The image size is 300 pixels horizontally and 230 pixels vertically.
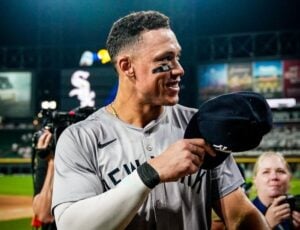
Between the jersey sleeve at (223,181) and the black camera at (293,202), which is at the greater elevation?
the jersey sleeve at (223,181)

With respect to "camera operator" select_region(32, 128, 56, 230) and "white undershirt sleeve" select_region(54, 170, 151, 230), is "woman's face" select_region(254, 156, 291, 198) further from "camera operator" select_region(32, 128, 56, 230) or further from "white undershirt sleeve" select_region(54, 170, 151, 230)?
"white undershirt sleeve" select_region(54, 170, 151, 230)

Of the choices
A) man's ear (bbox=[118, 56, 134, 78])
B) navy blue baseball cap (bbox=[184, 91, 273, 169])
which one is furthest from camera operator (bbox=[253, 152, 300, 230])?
navy blue baseball cap (bbox=[184, 91, 273, 169])

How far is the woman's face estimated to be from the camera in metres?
2.77

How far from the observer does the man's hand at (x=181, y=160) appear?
46.0 inches

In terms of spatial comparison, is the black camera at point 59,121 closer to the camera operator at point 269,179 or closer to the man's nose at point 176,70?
the camera operator at point 269,179

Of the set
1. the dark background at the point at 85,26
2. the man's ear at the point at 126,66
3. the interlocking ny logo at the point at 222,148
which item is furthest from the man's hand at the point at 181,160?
the dark background at the point at 85,26

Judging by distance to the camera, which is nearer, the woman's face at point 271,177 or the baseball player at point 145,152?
the baseball player at point 145,152

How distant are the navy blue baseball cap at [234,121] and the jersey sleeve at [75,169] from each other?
0.32 metres

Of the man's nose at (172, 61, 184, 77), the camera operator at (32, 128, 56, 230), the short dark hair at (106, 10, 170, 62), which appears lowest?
the camera operator at (32, 128, 56, 230)

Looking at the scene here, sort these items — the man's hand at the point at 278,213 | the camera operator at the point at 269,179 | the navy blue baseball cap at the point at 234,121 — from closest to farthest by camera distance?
the navy blue baseball cap at the point at 234,121, the man's hand at the point at 278,213, the camera operator at the point at 269,179

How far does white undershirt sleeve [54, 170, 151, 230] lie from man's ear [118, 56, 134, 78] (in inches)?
14.7

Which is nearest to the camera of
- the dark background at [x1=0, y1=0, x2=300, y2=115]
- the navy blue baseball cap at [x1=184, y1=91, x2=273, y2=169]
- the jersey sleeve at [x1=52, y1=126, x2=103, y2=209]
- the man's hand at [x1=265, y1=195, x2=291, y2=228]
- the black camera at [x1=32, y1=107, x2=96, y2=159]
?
the navy blue baseball cap at [x1=184, y1=91, x2=273, y2=169]

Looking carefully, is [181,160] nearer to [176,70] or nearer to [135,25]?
[176,70]

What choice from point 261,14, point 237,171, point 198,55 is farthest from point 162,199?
point 261,14
